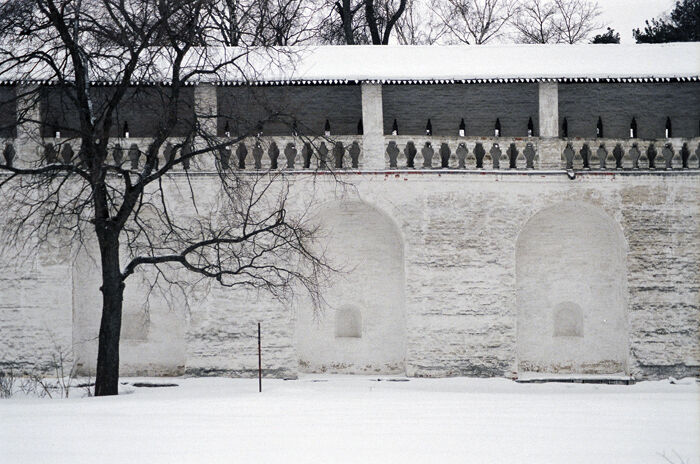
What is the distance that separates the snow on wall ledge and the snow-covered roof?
1.99 meters

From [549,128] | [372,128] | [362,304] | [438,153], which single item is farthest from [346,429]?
[549,128]

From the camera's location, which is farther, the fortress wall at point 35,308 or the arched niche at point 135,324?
the arched niche at point 135,324

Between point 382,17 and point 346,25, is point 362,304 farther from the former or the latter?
point 382,17

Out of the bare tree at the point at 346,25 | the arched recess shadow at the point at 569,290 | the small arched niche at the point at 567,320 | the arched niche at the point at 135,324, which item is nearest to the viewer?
the arched niche at the point at 135,324

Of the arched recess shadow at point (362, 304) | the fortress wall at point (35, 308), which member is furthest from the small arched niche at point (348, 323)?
the fortress wall at point (35, 308)

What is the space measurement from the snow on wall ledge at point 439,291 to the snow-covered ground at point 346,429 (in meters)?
3.70

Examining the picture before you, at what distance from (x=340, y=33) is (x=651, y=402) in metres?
20.5

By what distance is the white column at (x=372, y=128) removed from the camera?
778 inches

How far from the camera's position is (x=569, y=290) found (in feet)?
67.4

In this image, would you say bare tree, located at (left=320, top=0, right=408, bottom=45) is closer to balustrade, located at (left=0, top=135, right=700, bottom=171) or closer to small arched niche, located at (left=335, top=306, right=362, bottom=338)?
balustrade, located at (left=0, top=135, right=700, bottom=171)

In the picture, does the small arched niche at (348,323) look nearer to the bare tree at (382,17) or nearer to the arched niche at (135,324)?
the arched niche at (135,324)

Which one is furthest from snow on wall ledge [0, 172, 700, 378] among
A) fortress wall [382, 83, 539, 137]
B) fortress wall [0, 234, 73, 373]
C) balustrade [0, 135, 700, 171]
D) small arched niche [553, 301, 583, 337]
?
fortress wall [382, 83, 539, 137]

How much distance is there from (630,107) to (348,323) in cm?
780

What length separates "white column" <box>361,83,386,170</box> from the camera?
64.8ft
